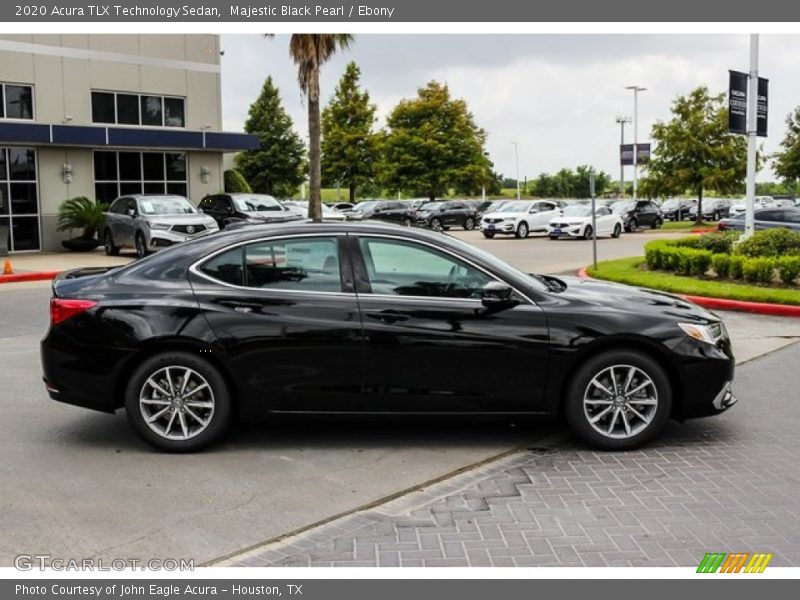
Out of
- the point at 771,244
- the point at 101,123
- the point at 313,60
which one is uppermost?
the point at 313,60

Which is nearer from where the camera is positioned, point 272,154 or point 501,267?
point 501,267

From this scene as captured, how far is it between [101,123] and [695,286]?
1985cm

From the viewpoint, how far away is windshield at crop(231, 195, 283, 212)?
26328 millimetres

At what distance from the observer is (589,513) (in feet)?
16.3

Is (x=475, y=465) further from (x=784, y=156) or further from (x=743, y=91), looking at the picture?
(x=784, y=156)

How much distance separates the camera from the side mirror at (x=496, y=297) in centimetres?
603

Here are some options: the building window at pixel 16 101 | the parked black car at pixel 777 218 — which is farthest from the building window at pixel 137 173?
the parked black car at pixel 777 218

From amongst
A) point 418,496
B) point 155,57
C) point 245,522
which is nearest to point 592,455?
point 418,496

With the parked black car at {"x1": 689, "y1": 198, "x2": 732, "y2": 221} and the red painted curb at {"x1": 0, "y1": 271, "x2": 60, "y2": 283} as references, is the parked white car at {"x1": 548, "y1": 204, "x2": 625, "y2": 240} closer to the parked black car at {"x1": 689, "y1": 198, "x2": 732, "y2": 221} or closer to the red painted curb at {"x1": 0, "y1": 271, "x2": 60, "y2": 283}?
the parked black car at {"x1": 689, "y1": 198, "x2": 732, "y2": 221}

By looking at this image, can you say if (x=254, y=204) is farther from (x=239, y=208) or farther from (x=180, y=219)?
(x=180, y=219)

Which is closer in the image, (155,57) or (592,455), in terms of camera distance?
(592,455)

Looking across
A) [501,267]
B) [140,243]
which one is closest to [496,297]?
[501,267]
